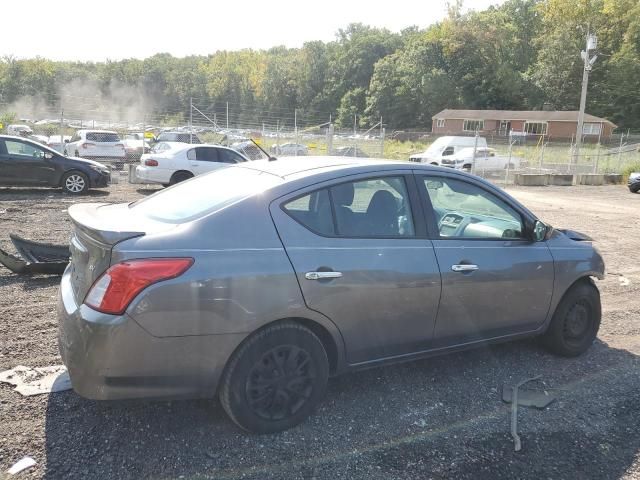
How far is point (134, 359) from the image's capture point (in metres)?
2.77

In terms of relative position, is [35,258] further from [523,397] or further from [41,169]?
[41,169]

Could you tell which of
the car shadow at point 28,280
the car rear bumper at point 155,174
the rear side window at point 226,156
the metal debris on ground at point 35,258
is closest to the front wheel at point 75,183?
the car rear bumper at point 155,174

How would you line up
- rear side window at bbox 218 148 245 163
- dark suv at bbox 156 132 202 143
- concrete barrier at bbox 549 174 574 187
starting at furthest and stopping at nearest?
1. dark suv at bbox 156 132 202 143
2. concrete barrier at bbox 549 174 574 187
3. rear side window at bbox 218 148 245 163

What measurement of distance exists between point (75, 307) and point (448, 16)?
337 ft

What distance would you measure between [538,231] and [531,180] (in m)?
22.9

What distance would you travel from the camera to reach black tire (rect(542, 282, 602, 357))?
443 centimetres

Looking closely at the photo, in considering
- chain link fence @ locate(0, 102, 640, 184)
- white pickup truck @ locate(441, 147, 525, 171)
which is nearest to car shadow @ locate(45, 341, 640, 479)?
chain link fence @ locate(0, 102, 640, 184)

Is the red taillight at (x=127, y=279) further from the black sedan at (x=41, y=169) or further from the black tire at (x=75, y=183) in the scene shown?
the black tire at (x=75, y=183)

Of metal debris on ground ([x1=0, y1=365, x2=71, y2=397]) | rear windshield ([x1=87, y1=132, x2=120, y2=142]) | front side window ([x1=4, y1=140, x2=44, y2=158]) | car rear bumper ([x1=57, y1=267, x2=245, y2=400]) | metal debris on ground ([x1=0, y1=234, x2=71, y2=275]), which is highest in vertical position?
rear windshield ([x1=87, y1=132, x2=120, y2=142])

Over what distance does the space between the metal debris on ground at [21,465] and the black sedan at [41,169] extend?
38.9 feet

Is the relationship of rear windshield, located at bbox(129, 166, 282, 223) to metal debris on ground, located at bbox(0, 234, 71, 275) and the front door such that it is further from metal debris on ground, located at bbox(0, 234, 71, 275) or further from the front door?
metal debris on ground, located at bbox(0, 234, 71, 275)

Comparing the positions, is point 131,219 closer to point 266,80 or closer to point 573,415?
point 573,415

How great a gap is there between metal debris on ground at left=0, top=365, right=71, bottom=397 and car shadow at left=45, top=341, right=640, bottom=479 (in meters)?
0.15

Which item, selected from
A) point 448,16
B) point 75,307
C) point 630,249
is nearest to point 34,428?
point 75,307
